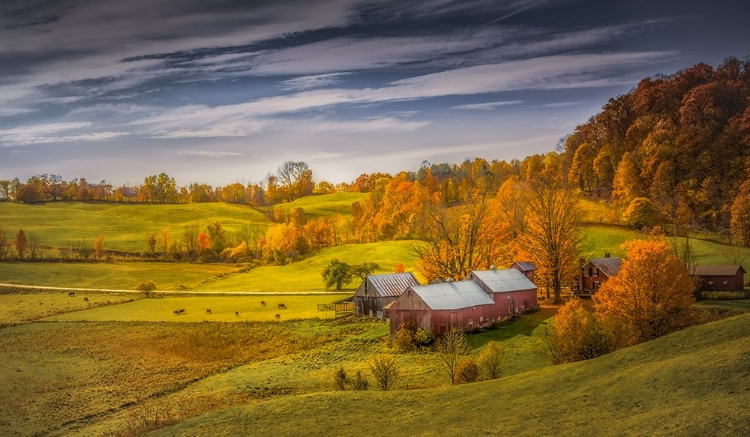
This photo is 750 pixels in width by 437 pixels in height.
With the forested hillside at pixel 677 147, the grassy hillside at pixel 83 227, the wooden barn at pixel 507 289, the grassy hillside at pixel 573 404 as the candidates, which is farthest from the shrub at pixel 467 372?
the grassy hillside at pixel 83 227

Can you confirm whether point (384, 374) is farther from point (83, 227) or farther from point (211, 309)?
point (83, 227)

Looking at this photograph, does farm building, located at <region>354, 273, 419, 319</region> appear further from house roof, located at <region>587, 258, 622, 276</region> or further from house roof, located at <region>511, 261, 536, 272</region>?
house roof, located at <region>587, 258, 622, 276</region>

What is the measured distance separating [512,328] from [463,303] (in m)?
5.32

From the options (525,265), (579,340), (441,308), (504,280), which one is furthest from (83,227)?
(579,340)

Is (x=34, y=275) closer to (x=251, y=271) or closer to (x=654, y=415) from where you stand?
(x=251, y=271)

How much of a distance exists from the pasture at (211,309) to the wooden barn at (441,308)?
1752 cm

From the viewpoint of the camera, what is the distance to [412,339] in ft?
186

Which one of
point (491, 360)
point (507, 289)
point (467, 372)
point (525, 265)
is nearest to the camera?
point (467, 372)

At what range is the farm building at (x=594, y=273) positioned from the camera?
74.9 meters

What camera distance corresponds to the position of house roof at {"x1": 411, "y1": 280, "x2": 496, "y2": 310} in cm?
5934

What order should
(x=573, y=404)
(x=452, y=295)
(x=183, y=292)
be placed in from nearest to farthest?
(x=573, y=404)
(x=452, y=295)
(x=183, y=292)

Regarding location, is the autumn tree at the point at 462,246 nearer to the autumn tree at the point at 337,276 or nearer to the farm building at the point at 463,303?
the farm building at the point at 463,303

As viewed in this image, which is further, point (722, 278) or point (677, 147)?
point (677, 147)

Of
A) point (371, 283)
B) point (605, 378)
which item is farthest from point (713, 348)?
point (371, 283)
